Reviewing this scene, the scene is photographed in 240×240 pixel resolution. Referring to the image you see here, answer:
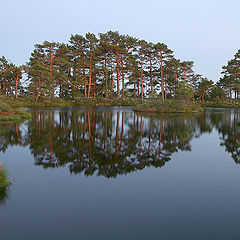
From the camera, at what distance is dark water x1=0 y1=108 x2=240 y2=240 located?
353 cm

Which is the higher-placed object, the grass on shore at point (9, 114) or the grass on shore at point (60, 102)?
the grass on shore at point (60, 102)

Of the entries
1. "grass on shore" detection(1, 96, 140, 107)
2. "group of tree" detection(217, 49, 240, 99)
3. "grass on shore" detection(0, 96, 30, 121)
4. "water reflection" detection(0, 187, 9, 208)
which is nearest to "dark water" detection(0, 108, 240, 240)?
"water reflection" detection(0, 187, 9, 208)

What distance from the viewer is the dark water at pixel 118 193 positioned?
3.53 metres

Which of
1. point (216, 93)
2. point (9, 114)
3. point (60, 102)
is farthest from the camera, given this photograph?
point (216, 93)

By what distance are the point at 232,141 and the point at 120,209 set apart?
947 centimetres

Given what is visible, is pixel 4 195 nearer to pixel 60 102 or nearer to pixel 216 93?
pixel 60 102

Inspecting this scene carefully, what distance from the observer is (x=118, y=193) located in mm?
4852

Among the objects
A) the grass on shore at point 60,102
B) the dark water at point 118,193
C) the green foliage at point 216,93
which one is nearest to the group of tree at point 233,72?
the green foliage at point 216,93

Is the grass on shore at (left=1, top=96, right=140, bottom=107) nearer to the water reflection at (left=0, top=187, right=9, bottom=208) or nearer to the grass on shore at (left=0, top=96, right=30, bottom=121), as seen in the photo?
the grass on shore at (left=0, top=96, right=30, bottom=121)

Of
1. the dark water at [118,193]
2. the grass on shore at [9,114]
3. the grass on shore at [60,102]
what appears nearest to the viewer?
the dark water at [118,193]

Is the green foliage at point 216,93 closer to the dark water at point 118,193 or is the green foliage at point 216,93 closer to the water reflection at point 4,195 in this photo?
the dark water at point 118,193

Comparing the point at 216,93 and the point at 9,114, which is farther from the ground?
the point at 216,93

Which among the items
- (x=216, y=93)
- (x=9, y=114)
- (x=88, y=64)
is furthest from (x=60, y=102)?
(x=216, y=93)

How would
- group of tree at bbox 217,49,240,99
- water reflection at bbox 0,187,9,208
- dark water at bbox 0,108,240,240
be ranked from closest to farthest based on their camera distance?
dark water at bbox 0,108,240,240 < water reflection at bbox 0,187,9,208 < group of tree at bbox 217,49,240,99
